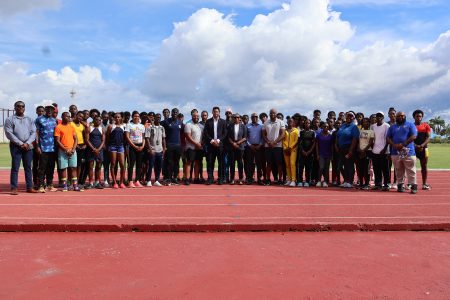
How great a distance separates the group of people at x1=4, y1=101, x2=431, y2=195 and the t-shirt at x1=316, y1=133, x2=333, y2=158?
0.02 meters

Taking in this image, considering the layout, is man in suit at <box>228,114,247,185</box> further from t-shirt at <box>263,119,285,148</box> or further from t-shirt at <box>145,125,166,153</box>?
t-shirt at <box>145,125,166,153</box>

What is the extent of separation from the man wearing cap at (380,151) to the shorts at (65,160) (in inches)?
264

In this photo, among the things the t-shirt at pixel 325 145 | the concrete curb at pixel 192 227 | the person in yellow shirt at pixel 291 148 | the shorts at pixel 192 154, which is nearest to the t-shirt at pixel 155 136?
the shorts at pixel 192 154

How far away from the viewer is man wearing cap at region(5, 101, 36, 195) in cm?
820

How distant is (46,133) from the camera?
862 cm

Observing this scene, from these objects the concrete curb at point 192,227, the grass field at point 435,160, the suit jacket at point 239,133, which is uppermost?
the suit jacket at point 239,133

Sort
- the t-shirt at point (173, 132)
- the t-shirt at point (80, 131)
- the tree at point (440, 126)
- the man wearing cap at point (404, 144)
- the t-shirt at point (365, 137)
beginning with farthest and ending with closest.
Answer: the tree at point (440, 126) < the t-shirt at point (173, 132) < the t-shirt at point (365, 137) < the t-shirt at point (80, 131) < the man wearing cap at point (404, 144)

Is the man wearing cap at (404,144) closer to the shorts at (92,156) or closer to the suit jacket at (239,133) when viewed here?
the suit jacket at (239,133)
